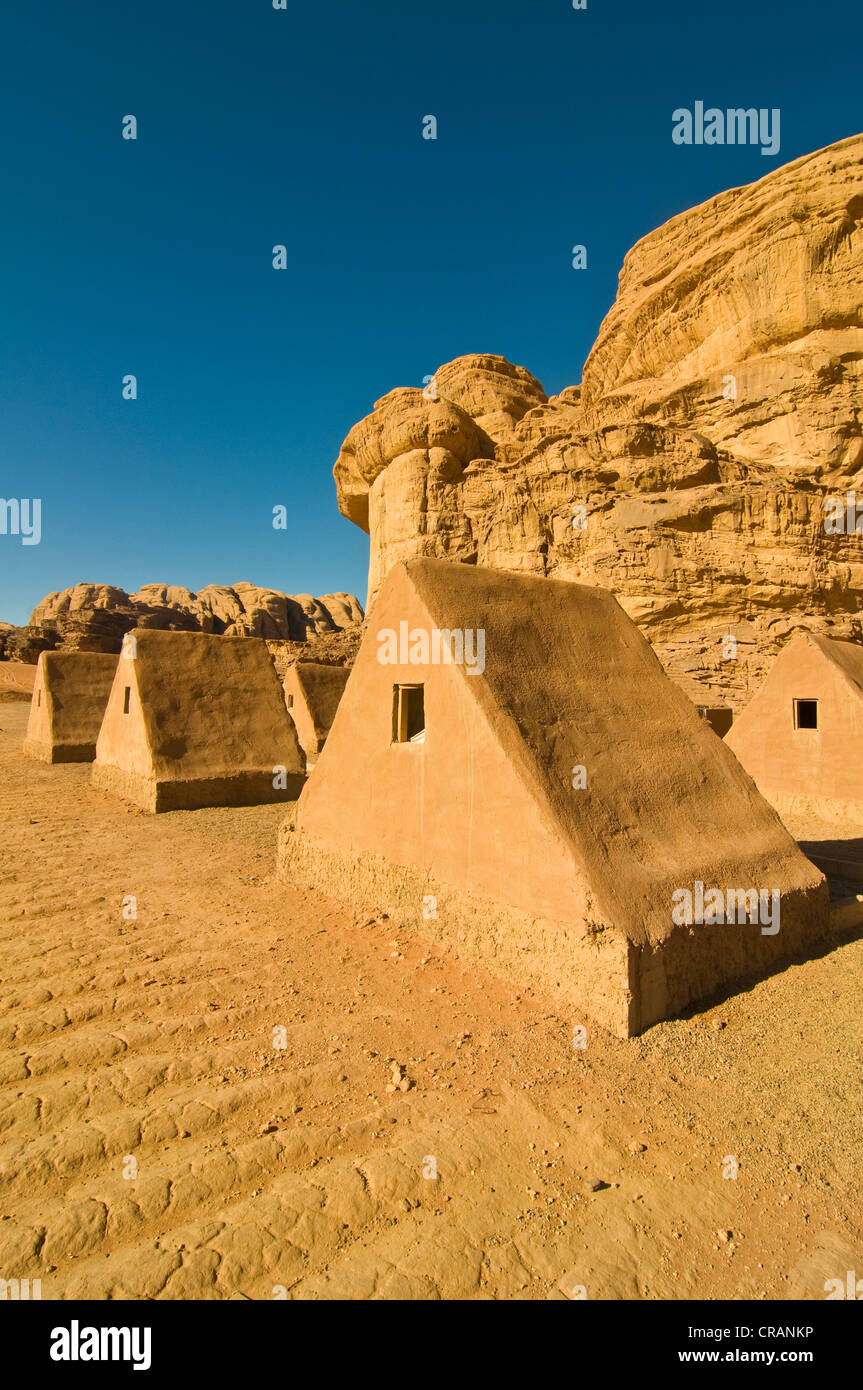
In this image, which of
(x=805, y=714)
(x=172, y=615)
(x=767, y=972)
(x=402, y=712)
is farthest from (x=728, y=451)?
(x=172, y=615)

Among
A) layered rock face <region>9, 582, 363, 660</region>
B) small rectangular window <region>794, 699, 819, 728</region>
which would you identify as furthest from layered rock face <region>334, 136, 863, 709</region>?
layered rock face <region>9, 582, 363, 660</region>

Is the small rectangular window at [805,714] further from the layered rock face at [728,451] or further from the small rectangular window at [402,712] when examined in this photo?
the layered rock face at [728,451]

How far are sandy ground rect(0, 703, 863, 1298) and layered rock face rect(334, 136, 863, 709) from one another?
1905 cm

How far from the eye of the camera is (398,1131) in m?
2.85

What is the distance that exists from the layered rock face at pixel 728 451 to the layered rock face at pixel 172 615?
12.5 m

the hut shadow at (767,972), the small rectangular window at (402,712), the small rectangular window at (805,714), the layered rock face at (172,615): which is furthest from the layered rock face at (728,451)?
the small rectangular window at (402,712)

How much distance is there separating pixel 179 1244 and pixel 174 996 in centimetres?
189

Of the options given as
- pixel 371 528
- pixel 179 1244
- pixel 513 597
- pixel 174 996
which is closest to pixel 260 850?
pixel 174 996

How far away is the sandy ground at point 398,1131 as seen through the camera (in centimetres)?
224

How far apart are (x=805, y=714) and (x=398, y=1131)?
32.6 ft

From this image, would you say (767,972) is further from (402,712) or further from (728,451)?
(728,451)

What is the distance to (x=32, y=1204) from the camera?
242cm

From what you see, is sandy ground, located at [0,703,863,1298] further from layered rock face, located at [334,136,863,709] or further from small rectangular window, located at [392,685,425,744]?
layered rock face, located at [334,136,863,709]
